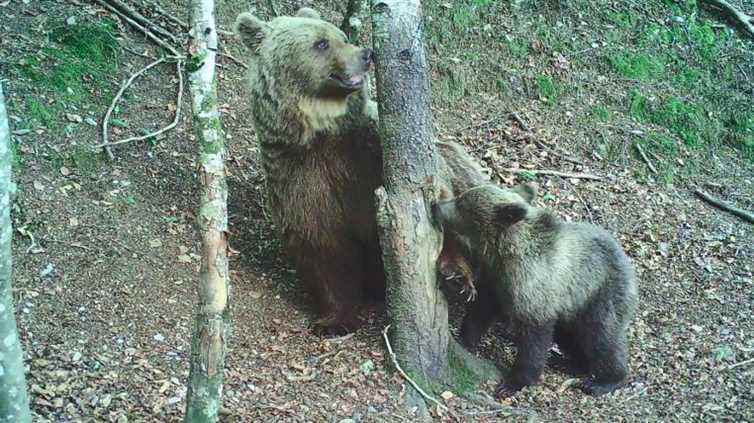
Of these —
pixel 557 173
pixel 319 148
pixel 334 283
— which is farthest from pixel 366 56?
pixel 557 173

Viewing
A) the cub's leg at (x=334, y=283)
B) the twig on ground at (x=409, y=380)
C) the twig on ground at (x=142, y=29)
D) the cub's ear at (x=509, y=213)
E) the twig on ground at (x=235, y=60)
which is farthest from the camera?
the twig on ground at (x=235, y=60)

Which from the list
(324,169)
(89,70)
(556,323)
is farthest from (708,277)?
(89,70)

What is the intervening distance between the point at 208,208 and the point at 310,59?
8.37 ft

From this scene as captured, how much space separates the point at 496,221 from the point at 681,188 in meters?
4.76

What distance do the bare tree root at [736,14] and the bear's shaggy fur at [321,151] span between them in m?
7.40

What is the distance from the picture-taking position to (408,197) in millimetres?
6504

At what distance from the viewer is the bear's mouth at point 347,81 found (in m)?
7.00

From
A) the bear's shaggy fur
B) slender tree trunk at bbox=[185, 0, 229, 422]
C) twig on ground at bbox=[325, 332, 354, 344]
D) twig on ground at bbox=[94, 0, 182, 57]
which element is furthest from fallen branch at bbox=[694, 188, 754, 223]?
slender tree trunk at bbox=[185, 0, 229, 422]

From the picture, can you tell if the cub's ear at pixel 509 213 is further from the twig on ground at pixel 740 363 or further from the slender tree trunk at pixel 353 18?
the slender tree trunk at pixel 353 18

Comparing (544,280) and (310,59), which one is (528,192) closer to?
(544,280)

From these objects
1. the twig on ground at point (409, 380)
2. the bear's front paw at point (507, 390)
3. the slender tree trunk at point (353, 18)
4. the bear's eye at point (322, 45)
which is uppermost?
the bear's eye at point (322, 45)

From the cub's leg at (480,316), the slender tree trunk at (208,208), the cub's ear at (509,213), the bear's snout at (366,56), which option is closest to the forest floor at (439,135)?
the cub's leg at (480,316)

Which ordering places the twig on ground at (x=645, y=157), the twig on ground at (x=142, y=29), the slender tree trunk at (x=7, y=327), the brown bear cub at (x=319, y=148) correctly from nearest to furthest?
the slender tree trunk at (x=7, y=327) < the brown bear cub at (x=319, y=148) < the twig on ground at (x=142, y=29) < the twig on ground at (x=645, y=157)

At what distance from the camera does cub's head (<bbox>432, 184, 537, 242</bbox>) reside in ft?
23.1
